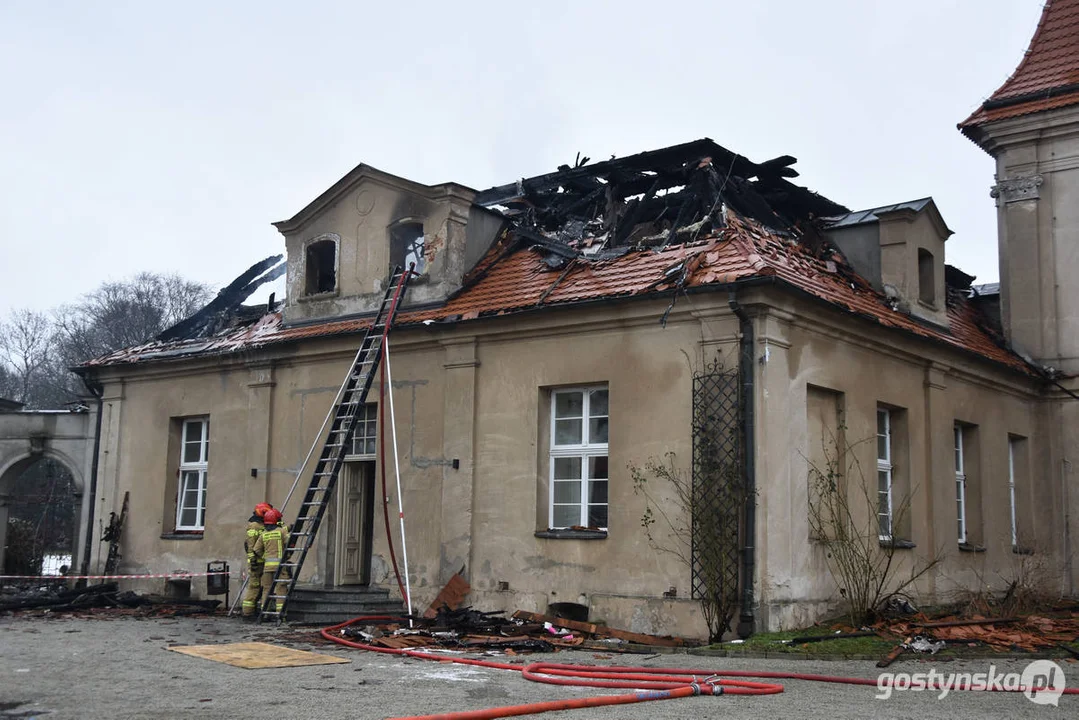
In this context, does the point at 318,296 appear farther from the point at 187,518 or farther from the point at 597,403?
the point at 597,403

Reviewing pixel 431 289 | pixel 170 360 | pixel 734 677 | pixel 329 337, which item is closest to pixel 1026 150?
pixel 431 289

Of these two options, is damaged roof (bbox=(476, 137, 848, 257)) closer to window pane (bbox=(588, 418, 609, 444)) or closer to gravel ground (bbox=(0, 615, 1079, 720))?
window pane (bbox=(588, 418, 609, 444))

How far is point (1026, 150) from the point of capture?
824 inches

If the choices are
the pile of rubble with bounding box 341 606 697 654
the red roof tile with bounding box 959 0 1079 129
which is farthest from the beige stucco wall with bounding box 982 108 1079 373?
the pile of rubble with bounding box 341 606 697 654

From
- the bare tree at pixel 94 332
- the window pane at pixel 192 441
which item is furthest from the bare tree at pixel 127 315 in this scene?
the window pane at pixel 192 441

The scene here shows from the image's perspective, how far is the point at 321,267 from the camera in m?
19.1

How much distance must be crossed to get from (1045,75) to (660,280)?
36.7 feet

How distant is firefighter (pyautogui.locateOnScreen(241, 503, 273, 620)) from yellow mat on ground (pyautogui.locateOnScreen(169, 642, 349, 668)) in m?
3.21

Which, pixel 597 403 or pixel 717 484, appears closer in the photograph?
pixel 717 484

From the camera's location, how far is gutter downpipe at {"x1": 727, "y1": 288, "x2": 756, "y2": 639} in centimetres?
1309

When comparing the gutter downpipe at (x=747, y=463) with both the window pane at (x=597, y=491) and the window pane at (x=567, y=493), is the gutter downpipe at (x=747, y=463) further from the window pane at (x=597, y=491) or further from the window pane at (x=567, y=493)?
the window pane at (x=567, y=493)

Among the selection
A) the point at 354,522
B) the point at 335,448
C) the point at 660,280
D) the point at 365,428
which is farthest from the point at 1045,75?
the point at 354,522

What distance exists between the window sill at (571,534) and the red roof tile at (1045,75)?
11917 millimetres

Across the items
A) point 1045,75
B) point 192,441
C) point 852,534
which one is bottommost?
point 852,534
